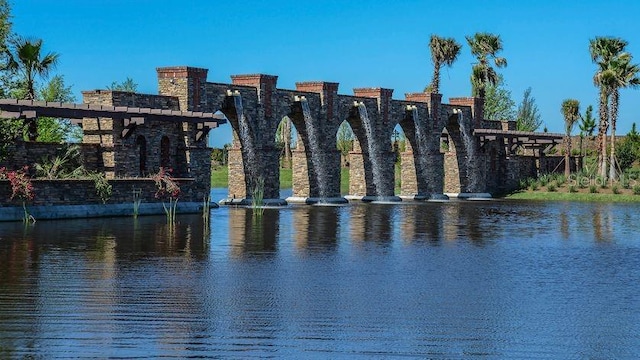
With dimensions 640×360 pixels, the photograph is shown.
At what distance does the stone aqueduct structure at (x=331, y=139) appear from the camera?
137 feet

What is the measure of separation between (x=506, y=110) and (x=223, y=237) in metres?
64.3

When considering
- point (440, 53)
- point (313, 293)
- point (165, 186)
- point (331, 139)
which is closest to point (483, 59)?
point (440, 53)

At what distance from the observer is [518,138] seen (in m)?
67.8

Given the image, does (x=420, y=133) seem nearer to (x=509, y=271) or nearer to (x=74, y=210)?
(x=74, y=210)

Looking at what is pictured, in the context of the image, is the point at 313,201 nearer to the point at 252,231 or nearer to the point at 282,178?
the point at 252,231

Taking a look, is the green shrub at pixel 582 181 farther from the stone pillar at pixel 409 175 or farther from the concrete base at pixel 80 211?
the concrete base at pixel 80 211

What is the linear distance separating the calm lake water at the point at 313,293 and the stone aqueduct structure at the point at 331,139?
464 inches

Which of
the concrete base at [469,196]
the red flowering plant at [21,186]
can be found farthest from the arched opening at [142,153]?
the concrete base at [469,196]

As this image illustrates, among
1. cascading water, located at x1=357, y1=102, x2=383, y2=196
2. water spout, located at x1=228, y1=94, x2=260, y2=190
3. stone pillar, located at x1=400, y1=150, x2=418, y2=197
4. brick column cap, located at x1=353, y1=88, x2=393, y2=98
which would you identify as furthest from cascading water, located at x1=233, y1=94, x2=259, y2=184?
stone pillar, located at x1=400, y1=150, x2=418, y2=197

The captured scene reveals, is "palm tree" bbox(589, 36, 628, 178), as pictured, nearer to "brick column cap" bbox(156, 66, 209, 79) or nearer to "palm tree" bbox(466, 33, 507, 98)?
"palm tree" bbox(466, 33, 507, 98)

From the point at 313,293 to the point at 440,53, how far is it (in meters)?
55.0

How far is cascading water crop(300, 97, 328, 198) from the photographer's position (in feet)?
167

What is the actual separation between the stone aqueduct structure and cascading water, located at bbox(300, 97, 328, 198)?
0.05 metres

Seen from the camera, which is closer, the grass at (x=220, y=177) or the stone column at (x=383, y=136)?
the stone column at (x=383, y=136)
